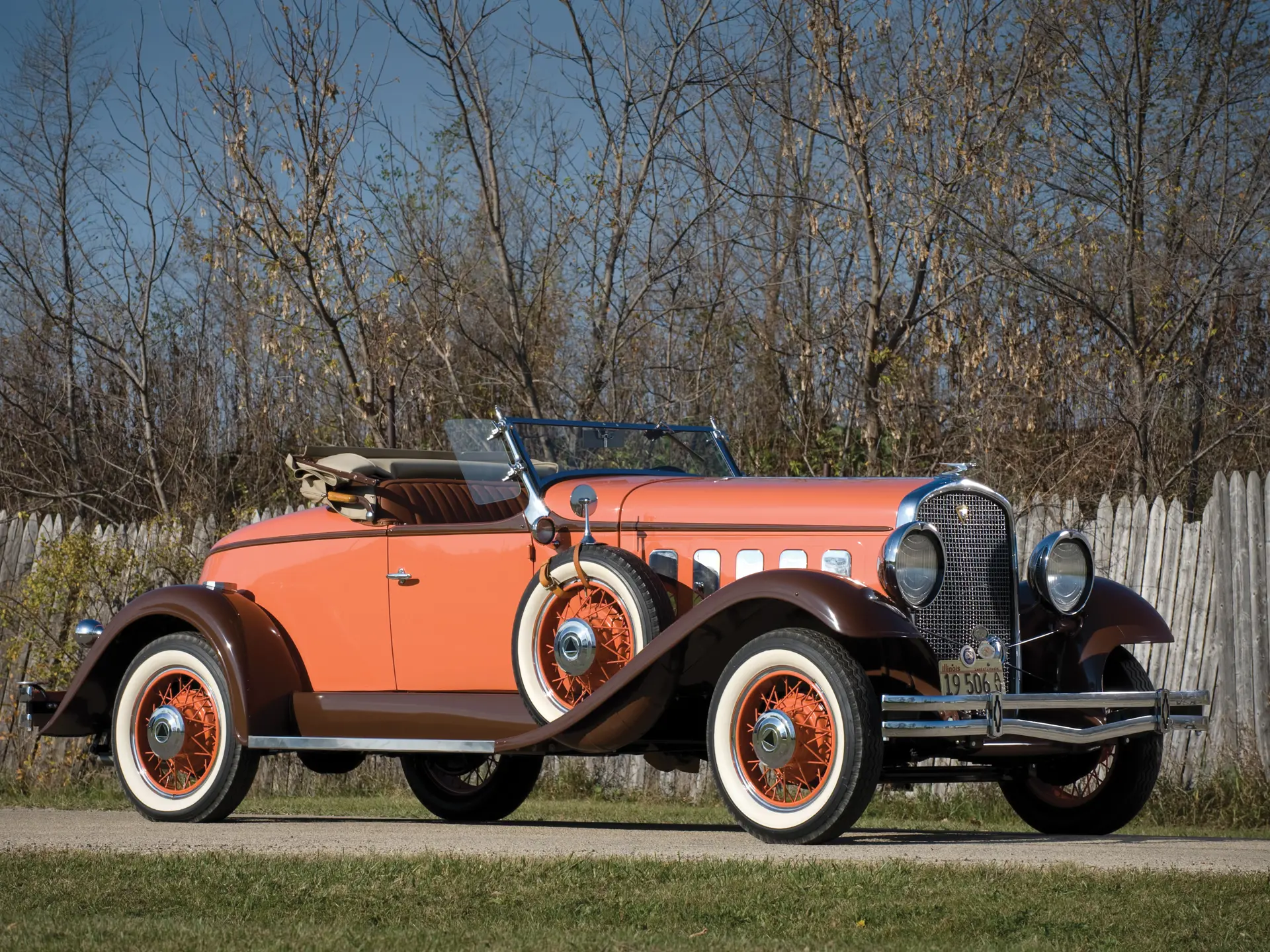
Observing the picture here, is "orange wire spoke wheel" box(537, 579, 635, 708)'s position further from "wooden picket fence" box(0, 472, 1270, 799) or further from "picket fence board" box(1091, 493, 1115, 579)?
"picket fence board" box(1091, 493, 1115, 579)

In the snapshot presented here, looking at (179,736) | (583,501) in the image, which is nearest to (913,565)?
(583,501)

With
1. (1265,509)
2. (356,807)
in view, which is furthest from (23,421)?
(1265,509)

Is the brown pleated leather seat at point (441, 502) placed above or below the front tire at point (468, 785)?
above

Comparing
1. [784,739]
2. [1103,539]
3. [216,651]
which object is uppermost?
[1103,539]

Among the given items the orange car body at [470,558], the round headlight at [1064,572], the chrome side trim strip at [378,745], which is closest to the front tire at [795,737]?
the orange car body at [470,558]

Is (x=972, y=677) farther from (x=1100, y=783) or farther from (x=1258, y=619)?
(x=1258, y=619)

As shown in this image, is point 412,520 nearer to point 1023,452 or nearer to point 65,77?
point 1023,452

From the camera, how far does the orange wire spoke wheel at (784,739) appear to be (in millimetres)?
5809

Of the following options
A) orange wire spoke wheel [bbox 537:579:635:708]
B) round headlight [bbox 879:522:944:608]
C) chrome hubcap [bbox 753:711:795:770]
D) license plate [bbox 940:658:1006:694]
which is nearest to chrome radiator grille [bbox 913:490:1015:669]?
round headlight [bbox 879:522:944:608]

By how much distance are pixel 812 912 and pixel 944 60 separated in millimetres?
9865

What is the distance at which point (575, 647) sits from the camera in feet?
21.6

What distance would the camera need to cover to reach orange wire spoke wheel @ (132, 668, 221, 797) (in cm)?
775

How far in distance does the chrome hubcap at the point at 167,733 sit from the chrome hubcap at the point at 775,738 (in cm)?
327

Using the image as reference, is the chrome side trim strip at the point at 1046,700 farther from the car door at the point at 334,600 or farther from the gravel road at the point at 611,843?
the car door at the point at 334,600
